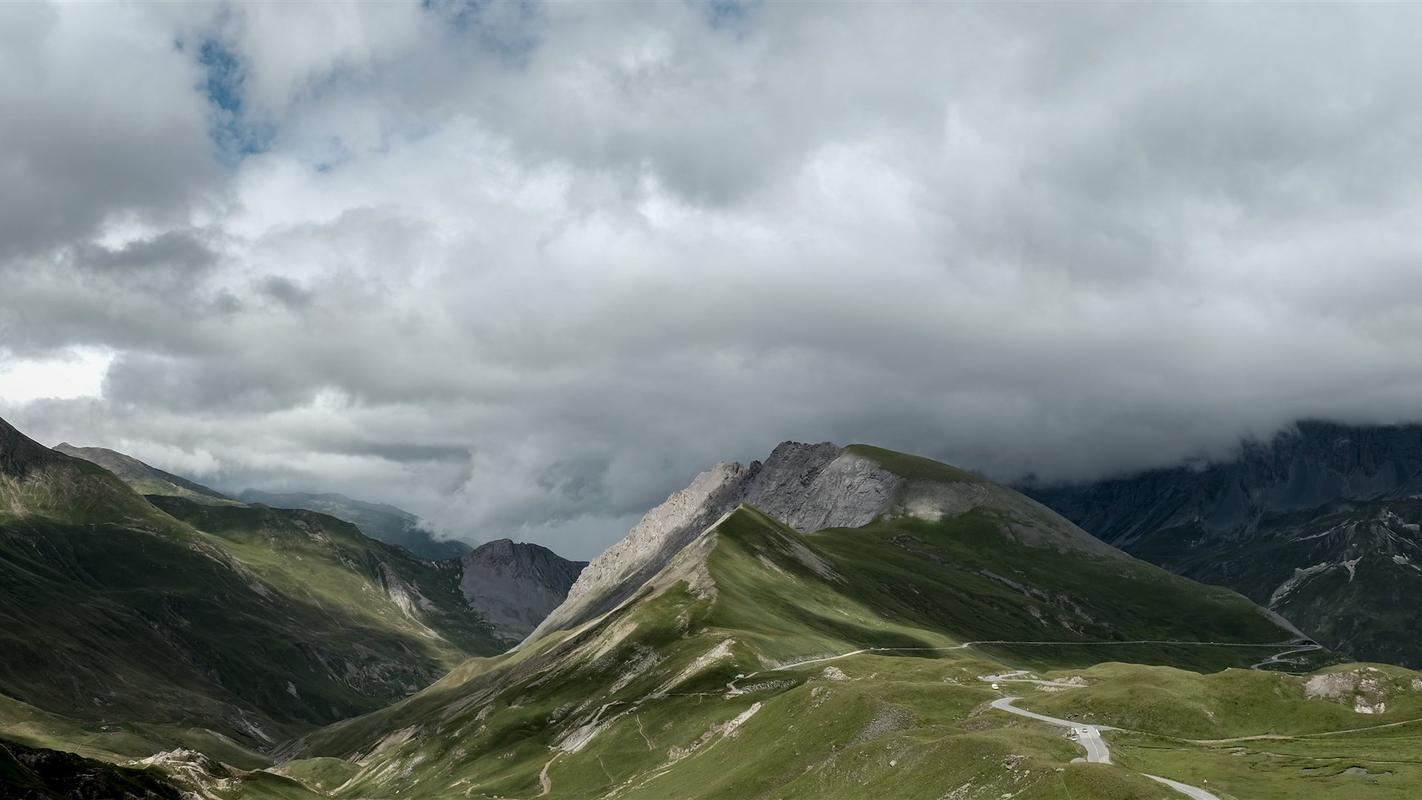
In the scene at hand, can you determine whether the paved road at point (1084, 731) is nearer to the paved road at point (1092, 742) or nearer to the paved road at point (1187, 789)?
the paved road at point (1092, 742)

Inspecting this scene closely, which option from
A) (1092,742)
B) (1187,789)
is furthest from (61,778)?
(1092,742)

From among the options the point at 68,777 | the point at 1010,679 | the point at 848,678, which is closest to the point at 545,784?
the point at 848,678

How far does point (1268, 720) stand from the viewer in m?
141

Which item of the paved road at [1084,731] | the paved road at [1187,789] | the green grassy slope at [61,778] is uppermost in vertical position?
the green grassy slope at [61,778]

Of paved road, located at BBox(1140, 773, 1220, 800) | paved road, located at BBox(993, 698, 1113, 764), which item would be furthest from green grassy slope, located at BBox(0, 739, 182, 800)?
paved road, located at BBox(1140, 773, 1220, 800)

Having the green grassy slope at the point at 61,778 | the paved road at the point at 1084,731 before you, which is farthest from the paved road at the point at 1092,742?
the green grassy slope at the point at 61,778

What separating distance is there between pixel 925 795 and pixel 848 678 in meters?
84.8

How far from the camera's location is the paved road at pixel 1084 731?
114 meters

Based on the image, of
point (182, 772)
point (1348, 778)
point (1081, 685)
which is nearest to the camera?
point (1348, 778)

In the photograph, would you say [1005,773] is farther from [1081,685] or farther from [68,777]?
[68,777]

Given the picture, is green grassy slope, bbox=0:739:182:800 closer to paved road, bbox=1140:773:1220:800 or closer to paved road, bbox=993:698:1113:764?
paved road, bbox=993:698:1113:764

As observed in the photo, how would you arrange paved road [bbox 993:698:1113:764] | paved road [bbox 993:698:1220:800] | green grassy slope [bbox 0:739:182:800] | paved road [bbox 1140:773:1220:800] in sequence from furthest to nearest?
1. paved road [bbox 993:698:1113:764]
2. paved road [bbox 993:698:1220:800]
3. green grassy slope [bbox 0:739:182:800]
4. paved road [bbox 1140:773:1220:800]

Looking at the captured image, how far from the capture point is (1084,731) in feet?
430

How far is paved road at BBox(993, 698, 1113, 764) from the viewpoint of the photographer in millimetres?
114250
